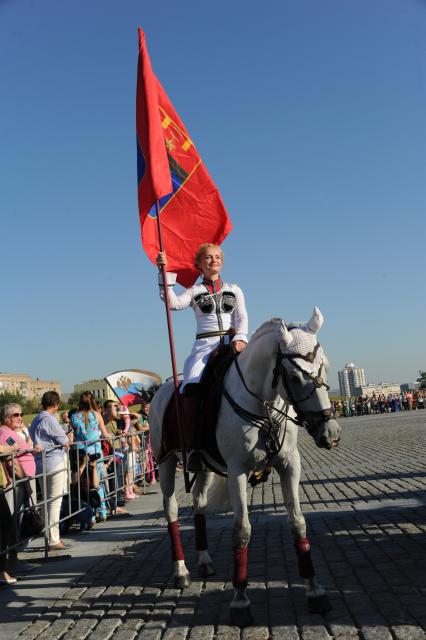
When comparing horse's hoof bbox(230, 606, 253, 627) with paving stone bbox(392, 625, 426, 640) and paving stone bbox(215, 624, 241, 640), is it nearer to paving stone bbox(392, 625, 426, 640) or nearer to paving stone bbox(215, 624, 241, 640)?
paving stone bbox(215, 624, 241, 640)

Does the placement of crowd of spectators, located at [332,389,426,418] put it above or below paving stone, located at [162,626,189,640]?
above

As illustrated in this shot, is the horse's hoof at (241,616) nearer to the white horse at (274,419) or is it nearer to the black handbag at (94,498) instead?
the white horse at (274,419)

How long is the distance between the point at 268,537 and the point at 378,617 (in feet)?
10.9

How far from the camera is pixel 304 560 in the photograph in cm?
480

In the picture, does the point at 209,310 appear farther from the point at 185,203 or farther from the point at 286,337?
the point at 185,203

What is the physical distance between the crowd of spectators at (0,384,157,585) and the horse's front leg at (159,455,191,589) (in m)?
1.81

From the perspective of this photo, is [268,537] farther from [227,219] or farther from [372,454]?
[372,454]

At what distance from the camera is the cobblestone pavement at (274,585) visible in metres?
4.48

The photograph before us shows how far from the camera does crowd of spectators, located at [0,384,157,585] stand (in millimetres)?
7387

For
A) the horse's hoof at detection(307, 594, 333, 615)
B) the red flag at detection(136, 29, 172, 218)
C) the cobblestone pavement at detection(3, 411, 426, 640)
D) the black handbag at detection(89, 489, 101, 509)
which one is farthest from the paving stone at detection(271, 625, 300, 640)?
the black handbag at detection(89, 489, 101, 509)

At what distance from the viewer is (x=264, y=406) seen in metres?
4.91

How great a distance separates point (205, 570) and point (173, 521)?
0.52m

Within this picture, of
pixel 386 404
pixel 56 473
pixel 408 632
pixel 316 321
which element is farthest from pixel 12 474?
pixel 386 404

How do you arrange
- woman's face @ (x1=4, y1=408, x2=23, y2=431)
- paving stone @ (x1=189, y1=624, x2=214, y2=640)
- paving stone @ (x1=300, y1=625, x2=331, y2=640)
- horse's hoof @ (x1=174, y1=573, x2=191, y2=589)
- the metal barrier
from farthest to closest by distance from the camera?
woman's face @ (x1=4, y1=408, x2=23, y2=431) < the metal barrier < horse's hoof @ (x1=174, y1=573, x2=191, y2=589) < paving stone @ (x1=189, y1=624, x2=214, y2=640) < paving stone @ (x1=300, y1=625, x2=331, y2=640)
